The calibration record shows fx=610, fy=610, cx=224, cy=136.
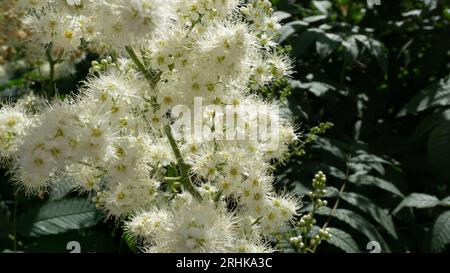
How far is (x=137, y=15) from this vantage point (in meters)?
1.48

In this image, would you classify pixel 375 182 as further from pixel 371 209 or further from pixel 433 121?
pixel 433 121

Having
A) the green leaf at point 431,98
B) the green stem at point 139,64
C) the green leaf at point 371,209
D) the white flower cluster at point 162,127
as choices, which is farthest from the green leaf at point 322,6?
the green stem at point 139,64

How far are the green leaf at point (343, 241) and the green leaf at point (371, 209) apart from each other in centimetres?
13

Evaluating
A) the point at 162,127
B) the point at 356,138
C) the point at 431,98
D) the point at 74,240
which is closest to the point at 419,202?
the point at 431,98

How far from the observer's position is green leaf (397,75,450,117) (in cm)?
241

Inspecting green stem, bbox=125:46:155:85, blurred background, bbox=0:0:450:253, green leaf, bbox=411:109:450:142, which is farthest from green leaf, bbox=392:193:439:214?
green stem, bbox=125:46:155:85

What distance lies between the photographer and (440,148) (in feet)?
7.59

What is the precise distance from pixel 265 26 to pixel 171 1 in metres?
0.33

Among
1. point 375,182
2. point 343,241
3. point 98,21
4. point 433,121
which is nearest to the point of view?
point 98,21

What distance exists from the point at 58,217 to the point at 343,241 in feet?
3.54

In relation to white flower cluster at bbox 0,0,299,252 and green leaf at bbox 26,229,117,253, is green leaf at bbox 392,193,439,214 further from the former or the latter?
green leaf at bbox 26,229,117,253

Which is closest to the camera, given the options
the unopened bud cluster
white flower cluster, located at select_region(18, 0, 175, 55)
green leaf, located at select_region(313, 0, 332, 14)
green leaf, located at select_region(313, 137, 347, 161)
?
white flower cluster, located at select_region(18, 0, 175, 55)

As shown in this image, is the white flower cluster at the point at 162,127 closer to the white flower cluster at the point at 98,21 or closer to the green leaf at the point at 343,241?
the white flower cluster at the point at 98,21

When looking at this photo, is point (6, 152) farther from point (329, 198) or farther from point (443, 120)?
point (443, 120)
